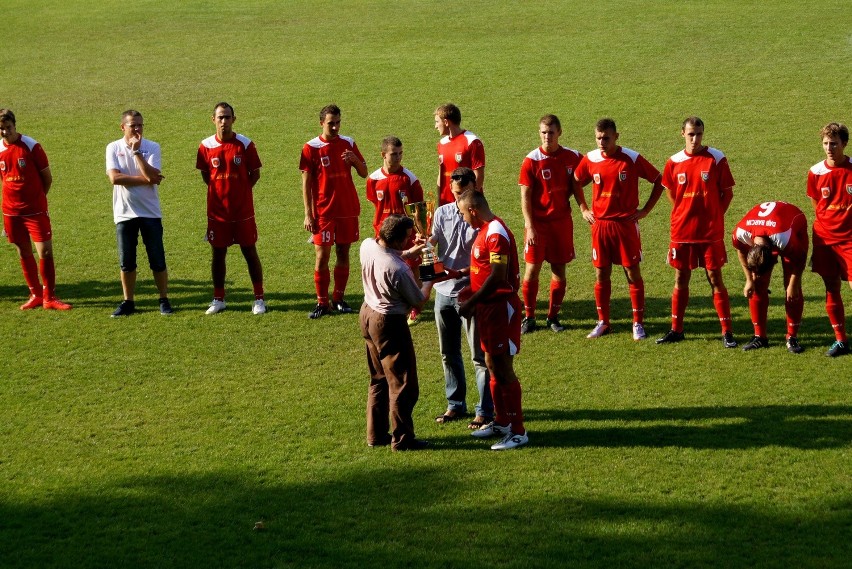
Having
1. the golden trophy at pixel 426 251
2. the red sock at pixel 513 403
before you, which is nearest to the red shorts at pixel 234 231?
the golden trophy at pixel 426 251

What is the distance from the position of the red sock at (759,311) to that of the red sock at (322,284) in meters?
4.17

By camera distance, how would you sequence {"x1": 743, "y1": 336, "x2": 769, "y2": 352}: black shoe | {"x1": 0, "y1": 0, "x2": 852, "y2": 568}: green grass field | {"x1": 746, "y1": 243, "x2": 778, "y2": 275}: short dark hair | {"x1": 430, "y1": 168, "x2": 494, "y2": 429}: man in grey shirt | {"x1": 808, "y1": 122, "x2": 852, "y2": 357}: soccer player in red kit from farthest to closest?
1. {"x1": 743, "y1": 336, "x2": 769, "y2": 352}: black shoe
2. {"x1": 808, "y1": 122, "x2": 852, "y2": 357}: soccer player in red kit
3. {"x1": 746, "y1": 243, "x2": 778, "y2": 275}: short dark hair
4. {"x1": 430, "y1": 168, "x2": 494, "y2": 429}: man in grey shirt
5. {"x1": 0, "y1": 0, "x2": 852, "y2": 568}: green grass field

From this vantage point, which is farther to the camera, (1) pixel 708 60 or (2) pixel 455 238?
(1) pixel 708 60

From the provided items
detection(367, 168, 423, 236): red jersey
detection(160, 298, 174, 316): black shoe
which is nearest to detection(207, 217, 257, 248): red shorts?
detection(160, 298, 174, 316): black shoe

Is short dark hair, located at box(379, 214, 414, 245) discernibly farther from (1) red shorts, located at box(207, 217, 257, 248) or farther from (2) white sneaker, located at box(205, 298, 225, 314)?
(2) white sneaker, located at box(205, 298, 225, 314)

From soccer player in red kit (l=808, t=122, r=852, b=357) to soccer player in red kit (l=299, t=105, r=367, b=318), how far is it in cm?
443

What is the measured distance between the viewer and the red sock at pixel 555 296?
10469 millimetres

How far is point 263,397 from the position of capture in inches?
355

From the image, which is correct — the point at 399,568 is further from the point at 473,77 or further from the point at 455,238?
the point at 473,77

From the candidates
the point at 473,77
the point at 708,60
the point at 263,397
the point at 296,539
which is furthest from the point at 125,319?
the point at 708,60

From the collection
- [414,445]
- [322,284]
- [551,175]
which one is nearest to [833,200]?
[551,175]

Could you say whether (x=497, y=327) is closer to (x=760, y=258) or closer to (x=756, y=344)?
(x=760, y=258)

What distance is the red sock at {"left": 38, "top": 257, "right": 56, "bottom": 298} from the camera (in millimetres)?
11531

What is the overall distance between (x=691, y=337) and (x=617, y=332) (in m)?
0.69
